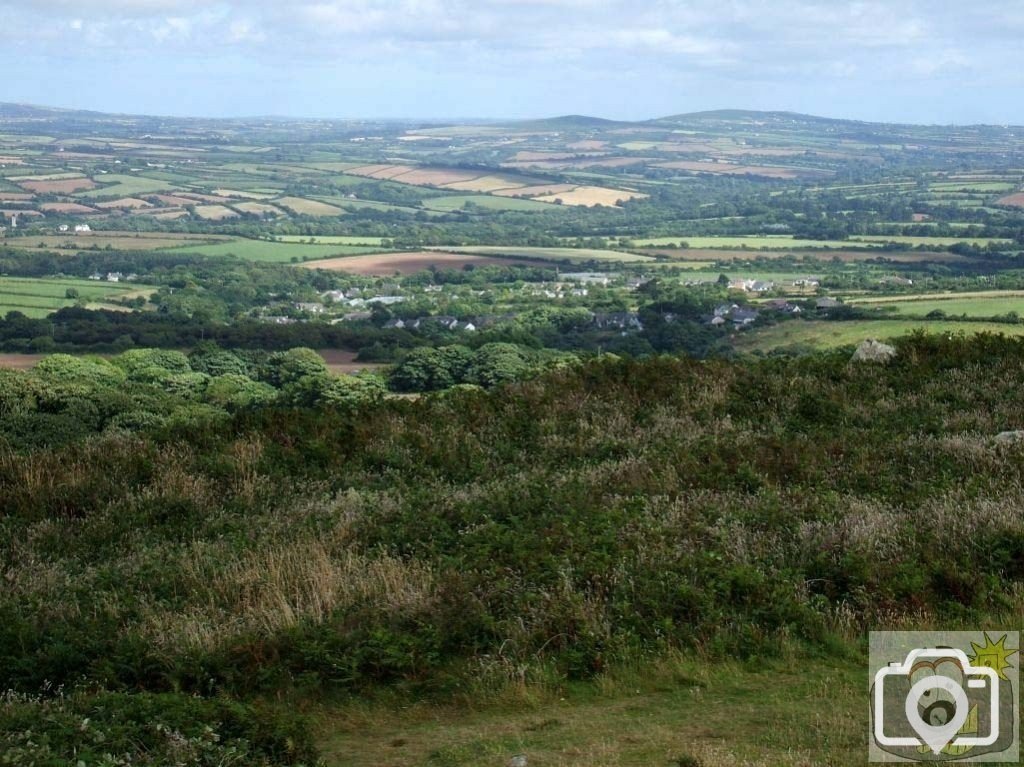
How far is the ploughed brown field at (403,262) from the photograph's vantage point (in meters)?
75.1

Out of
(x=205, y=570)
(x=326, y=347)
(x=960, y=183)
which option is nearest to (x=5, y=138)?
(x=960, y=183)

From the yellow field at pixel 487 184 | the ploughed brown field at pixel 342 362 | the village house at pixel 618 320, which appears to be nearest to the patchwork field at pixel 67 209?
the yellow field at pixel 487 184

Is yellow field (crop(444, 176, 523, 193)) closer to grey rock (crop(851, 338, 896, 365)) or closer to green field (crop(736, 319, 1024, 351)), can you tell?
green field (crop(736, 319, 1024, 351))

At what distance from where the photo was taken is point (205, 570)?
7527 millimetres

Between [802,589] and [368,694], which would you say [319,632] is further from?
[802,589]

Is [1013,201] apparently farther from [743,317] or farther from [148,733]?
[148,733]

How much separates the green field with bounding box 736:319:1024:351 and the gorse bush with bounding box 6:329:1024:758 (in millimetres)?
17745

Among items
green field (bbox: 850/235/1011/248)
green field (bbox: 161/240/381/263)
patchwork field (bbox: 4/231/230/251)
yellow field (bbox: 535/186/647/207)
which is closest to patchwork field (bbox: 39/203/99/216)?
patchwork field (bbox: 4/231/230/251)

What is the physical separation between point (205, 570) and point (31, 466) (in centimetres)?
385

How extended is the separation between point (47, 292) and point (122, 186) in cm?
6374

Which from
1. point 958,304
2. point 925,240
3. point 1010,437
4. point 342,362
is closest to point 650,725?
point 1010,437

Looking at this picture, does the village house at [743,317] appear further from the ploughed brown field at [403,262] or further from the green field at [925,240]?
the green field at [925,240]

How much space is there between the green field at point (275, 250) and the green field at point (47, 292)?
48.2 feet

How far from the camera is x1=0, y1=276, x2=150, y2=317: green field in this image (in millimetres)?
55497
